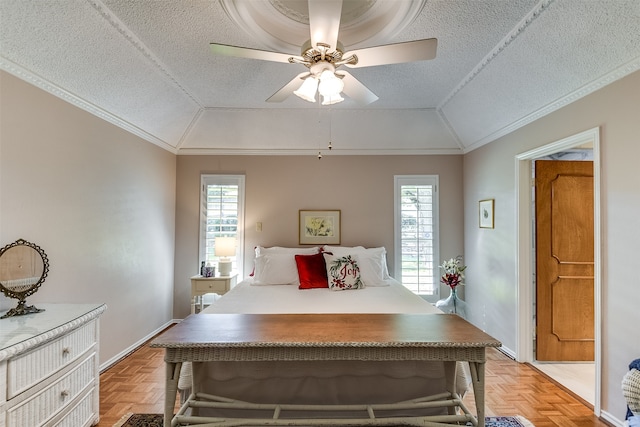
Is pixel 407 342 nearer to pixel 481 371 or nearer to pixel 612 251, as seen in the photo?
pixel 481 371

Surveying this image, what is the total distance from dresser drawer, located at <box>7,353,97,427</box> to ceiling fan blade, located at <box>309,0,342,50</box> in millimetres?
2349

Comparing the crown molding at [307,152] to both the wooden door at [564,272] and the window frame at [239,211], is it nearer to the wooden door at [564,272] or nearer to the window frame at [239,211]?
the window frame at [239,211]

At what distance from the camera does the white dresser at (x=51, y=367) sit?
1.47 m

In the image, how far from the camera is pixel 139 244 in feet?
11.3

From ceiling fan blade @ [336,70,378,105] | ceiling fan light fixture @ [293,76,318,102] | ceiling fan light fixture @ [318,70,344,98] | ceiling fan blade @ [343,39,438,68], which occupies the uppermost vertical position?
ceiling fan blade @ [343,39,438,68]

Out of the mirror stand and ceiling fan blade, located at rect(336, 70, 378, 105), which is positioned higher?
ceiling fan blade, located at rect(336, 70, 378, 105)

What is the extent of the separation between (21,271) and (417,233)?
13.0 feet

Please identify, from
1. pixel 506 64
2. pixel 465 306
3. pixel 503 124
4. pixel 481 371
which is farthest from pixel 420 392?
pixel 503 124

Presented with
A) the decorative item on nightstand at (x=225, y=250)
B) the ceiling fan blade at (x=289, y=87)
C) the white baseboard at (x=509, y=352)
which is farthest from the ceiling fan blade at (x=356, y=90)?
the white baseboard at (x=509, y=352)

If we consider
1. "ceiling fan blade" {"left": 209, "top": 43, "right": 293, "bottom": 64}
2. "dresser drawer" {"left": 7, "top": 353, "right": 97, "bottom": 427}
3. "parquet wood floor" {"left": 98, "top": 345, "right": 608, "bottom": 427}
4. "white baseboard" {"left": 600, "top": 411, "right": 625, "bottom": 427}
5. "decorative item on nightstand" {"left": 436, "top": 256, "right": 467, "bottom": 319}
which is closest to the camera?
"dresser drawer" {"left": 7, "top": 353, "right": 97, "bottom": 427}

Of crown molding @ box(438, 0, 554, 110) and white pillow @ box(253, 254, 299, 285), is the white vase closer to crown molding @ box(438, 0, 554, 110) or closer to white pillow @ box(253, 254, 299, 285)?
white pillow @ box(253, 254, 299, 285)

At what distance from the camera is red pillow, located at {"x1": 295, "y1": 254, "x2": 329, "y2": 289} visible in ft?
10.9

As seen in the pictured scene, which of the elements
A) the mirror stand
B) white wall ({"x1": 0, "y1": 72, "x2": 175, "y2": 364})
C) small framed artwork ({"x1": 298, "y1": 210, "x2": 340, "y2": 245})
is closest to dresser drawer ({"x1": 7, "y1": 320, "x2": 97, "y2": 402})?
the mirror stand

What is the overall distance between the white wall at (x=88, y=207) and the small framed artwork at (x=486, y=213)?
3.99m
